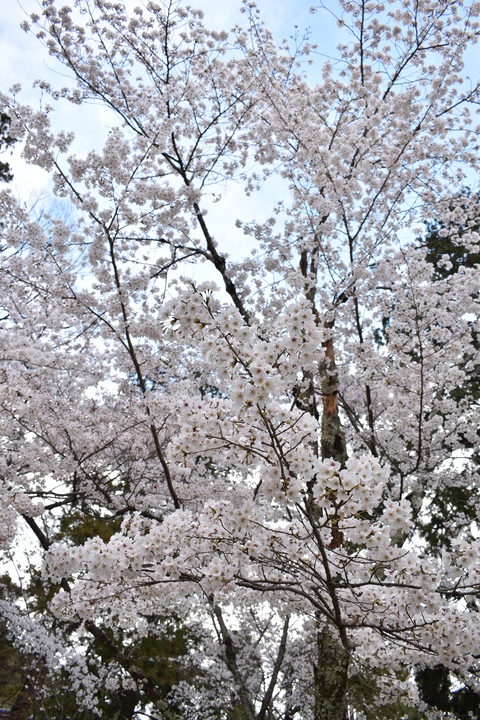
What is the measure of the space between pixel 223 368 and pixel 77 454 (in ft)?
16.8

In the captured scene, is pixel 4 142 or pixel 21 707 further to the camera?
pixel 4 142

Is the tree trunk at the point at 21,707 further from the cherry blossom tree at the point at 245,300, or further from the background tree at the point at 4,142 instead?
the background tree at the point at 4,142

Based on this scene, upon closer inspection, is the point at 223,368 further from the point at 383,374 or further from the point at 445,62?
the point at 445,62

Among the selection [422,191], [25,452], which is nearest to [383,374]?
[422,191]

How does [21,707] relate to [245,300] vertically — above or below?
below

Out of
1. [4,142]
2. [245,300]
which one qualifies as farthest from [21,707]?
[4,142]

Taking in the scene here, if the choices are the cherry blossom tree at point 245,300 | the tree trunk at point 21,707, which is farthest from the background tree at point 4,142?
the tree trunk at point 21,707

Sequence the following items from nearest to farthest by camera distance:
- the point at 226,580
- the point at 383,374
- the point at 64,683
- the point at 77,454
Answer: the point at 226,580 → the point at 383,374 → the point at 77,454 → the point at 64,683

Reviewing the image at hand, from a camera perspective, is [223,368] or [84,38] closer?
[223,368]

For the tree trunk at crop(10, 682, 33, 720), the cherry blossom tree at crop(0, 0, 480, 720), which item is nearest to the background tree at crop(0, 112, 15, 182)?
the cherry blossom tree at crop(0, 0, 480, 720)

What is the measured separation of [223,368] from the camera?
290 centimetres

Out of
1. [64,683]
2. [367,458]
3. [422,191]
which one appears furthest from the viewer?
[64,683]

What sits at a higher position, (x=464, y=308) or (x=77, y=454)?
(x=464, y=308)

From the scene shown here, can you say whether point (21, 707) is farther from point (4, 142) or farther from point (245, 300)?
point (4, 142)
